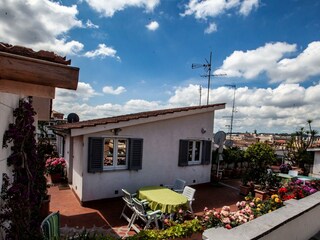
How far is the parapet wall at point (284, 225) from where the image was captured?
320cm

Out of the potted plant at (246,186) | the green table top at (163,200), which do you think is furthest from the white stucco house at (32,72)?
the potted plant at (246,186)

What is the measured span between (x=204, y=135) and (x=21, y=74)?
1132 centimetres

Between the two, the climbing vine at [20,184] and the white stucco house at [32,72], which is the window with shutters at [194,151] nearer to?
the climbing vine at [20,184]

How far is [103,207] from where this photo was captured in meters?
8.20

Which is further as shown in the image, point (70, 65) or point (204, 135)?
point (204, 135)

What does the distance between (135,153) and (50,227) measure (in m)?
5.90

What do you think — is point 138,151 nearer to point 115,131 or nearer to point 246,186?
point 115,131

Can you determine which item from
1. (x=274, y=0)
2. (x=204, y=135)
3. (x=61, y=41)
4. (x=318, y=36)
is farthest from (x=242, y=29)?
(x=61, y=41)

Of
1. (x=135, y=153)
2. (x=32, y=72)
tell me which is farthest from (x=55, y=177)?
(x=32, y=72)

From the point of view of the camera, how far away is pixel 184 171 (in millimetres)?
11570

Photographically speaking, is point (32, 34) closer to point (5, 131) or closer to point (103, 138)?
point (5, 131)

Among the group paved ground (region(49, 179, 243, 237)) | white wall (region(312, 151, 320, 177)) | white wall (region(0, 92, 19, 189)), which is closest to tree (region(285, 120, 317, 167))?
white wall (region(312, 151, 320, 177))

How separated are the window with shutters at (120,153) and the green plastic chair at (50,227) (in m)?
4.65

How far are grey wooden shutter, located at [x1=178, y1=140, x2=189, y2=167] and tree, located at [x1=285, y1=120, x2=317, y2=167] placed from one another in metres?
14.1
